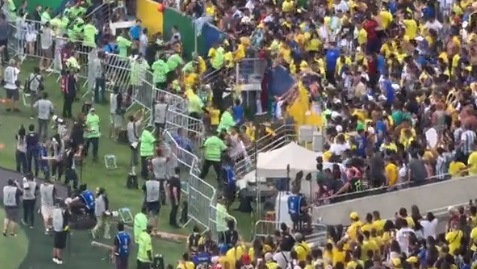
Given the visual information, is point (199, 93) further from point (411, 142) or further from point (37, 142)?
point (411, 142)

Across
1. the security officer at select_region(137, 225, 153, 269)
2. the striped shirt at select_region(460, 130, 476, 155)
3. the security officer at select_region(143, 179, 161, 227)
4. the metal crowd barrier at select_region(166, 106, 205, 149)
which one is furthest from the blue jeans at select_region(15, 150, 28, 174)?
the striped shirt at select_region(460, 130, 476, 155)

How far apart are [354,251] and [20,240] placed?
9.06m

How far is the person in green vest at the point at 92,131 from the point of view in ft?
130

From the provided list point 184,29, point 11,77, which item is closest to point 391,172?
point 11,77

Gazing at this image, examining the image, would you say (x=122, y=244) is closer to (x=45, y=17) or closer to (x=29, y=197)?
(x=29, y=197)

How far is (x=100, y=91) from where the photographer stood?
44125 millimetres

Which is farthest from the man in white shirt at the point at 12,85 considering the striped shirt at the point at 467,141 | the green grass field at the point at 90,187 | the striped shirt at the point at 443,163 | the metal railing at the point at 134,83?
the striped shirt at the point at 467,141

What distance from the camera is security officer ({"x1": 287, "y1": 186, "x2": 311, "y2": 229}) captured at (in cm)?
3362

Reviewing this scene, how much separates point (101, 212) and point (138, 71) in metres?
8.55

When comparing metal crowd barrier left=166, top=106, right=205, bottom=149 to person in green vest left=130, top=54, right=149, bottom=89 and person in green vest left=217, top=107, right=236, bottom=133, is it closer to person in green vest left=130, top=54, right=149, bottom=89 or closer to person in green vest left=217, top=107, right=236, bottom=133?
person in green vest left=217, top=107, right=236, bottom=133

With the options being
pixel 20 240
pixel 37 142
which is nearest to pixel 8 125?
pixel 37 142

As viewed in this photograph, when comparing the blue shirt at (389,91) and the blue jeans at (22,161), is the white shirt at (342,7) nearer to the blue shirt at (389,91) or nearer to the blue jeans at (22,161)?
the blue shirt at (389,91)

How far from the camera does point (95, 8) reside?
48.7 m

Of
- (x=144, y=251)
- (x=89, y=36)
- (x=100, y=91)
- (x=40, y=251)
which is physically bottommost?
(x=144, y=251)
